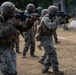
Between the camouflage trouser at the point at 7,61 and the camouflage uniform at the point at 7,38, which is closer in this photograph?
the camouflage uniform at the point at 7,38

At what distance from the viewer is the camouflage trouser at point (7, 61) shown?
6246 millimetres

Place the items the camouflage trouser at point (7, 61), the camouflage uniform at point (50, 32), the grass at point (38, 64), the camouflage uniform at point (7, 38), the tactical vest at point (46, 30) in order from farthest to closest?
the grass at point (38, 64) < the tactical vest at point (46, 30) < the camouflage uniform at point (50, 32) < the camouflage trouser at point (7, 61) < the camouflage uniform at point (7, 38)

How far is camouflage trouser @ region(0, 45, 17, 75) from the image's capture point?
20.5 feet

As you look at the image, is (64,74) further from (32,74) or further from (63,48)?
(63,48)

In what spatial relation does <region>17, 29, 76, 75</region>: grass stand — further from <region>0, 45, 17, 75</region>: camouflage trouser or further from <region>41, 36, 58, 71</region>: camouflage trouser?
<region>0, 45, 17, 75</region>: camouflage trouser

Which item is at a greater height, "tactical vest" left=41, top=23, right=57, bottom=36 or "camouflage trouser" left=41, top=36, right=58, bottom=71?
"tactical vest" left=41, top=23, right=57, bottom=36

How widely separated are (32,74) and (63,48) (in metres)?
5.21

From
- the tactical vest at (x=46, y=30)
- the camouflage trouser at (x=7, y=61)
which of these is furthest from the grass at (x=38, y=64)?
the camouflage trouser at (x=7, y=61)

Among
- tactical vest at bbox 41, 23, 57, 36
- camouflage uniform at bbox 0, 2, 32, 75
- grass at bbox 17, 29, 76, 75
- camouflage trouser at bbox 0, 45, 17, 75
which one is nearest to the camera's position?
camouflage uniform at bbox 0, 2, 32, 75

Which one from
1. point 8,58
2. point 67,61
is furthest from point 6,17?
point 67,61

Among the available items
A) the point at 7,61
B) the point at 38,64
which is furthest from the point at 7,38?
the point at 38,64

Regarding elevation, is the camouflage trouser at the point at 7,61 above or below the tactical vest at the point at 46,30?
below

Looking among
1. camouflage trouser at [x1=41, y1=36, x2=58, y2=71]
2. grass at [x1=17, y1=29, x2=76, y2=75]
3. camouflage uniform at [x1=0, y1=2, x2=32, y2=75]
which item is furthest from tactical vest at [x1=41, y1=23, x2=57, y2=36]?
camouflage uniform at [x1=0, y1=2, x2=32, y2=75]

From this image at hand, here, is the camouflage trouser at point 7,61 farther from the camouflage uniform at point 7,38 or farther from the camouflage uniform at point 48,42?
the camouflage uniform at point 48,42
